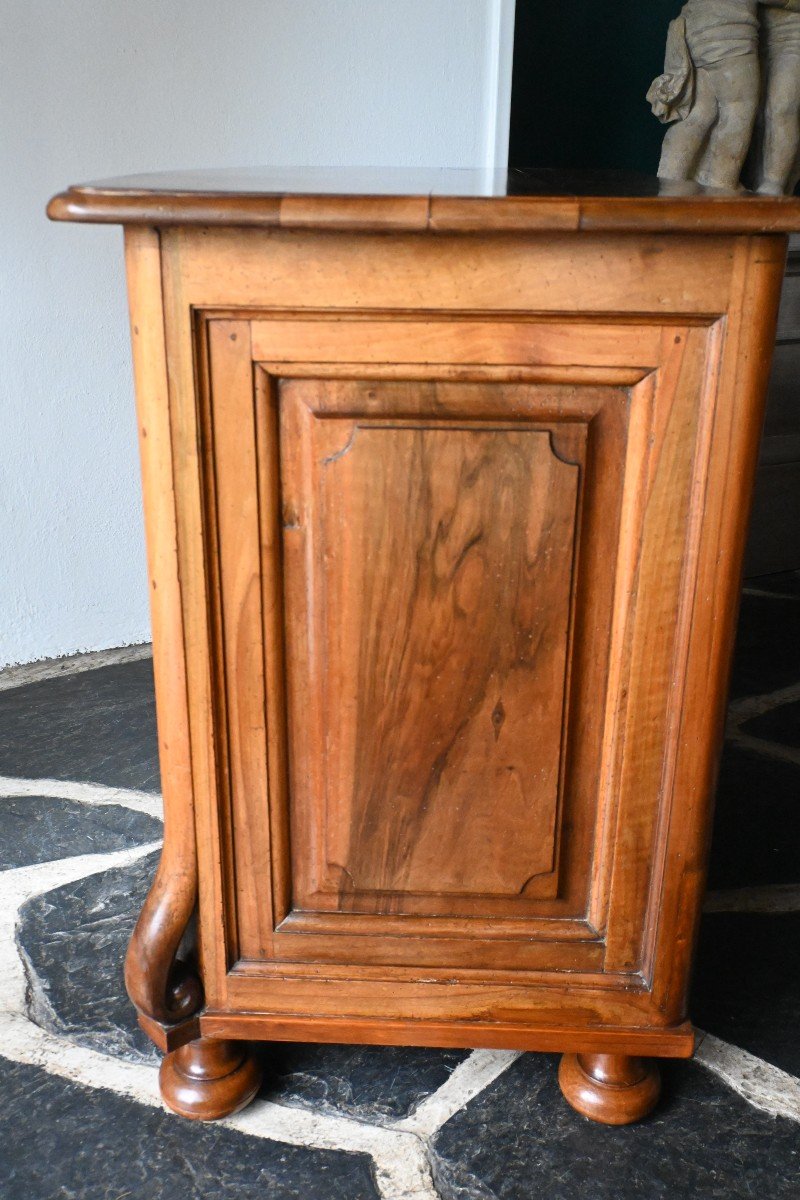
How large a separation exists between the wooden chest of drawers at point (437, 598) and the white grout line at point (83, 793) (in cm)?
61

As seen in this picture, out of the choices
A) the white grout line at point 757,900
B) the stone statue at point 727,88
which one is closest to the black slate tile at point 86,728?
the white grout line at point 757,900

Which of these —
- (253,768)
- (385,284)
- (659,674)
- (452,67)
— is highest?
(452,67)

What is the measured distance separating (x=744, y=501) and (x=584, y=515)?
0.43ft

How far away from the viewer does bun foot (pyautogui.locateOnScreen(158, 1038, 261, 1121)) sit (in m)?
1.12

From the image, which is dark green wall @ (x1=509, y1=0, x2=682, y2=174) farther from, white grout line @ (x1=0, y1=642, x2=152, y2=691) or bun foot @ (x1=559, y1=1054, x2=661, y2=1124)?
bun foot @ (x1=559, y1=1054, x2=661, y2=1124)

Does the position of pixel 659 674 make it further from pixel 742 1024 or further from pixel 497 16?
pixel 497 16

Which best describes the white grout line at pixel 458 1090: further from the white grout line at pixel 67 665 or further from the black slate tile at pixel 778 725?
the white grout line at pixel 67 665

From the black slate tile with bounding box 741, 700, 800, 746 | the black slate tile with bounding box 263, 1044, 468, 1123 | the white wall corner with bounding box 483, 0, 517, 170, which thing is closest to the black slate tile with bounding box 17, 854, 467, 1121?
the black slate tile with bounding box 263, 1044, 468, 1123

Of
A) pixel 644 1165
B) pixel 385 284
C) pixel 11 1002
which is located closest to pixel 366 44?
pixel 385 284

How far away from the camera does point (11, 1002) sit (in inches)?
50.6

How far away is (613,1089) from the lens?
1.12 metres

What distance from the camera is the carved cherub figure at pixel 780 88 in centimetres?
276

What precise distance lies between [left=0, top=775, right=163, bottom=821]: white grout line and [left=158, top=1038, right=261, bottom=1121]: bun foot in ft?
1.96

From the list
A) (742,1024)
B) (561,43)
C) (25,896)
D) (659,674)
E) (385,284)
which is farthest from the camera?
(561,43)
